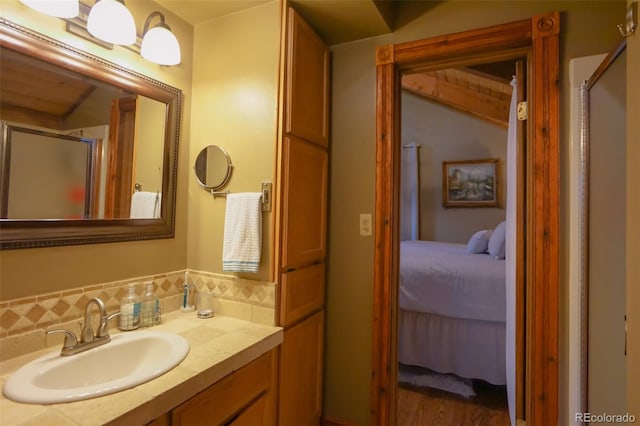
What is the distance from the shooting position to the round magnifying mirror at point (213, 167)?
5.11 feet

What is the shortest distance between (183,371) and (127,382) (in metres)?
0.15

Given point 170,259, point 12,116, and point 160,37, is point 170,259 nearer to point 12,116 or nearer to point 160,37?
point 12,116

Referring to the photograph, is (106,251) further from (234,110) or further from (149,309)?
(234,110)

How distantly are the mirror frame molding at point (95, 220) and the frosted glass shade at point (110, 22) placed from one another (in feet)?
0.34

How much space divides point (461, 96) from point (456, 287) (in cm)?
263

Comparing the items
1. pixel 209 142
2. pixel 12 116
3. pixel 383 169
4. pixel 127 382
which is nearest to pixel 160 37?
pixel 209 142

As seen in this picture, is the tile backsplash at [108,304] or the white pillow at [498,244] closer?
the tile backsplash at [108,304]

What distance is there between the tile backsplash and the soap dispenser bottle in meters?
0.04

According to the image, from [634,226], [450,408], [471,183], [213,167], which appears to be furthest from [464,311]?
[471,183]

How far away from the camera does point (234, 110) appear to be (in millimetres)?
1558

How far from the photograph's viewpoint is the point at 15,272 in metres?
1.05

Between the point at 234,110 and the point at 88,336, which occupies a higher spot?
the point at 234,110
